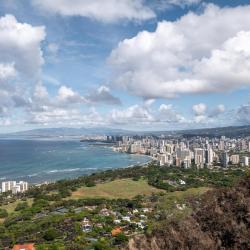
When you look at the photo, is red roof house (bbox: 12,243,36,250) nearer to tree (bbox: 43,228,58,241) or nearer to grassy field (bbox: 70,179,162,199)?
tree (bbox: 43,228,58,241)

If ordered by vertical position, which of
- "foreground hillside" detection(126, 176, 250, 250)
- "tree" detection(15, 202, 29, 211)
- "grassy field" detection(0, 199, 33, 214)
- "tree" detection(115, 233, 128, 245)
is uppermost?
"foreground hillside" detection(126, 176, 250, 250)

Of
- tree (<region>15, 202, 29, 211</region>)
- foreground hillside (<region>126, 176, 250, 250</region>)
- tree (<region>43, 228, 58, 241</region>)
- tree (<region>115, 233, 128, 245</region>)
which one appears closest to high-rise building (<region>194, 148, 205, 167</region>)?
tree (<region>15, 202, 29, 211</region>)

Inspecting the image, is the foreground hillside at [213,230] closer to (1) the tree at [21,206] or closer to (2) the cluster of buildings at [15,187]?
(1) the tree at [21,206]

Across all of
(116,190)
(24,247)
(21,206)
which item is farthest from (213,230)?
(116,190)

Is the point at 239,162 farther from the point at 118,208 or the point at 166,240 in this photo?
the point at 166,240

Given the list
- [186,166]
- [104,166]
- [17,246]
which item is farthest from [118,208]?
[104,166]
